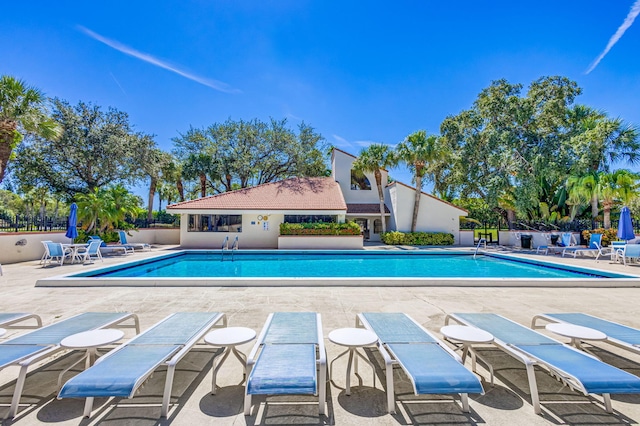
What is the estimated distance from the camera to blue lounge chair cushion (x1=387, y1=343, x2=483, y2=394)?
8.59ft

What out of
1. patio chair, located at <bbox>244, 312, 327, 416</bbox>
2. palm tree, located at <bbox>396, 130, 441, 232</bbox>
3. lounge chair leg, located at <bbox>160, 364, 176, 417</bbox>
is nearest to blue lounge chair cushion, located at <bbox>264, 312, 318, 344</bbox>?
patio chair, located at <bbox>244, 312, 327, 416</bbox>

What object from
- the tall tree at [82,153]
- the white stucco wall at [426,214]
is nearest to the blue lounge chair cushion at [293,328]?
the white stucco wall at [426,214]

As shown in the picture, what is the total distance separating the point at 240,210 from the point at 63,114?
1633 cm

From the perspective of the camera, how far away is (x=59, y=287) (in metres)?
8.17

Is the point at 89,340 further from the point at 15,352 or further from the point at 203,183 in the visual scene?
the point at 203,183

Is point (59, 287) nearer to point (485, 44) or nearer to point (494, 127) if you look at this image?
point (485, 44)

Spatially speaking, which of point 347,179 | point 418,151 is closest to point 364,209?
point 347,179

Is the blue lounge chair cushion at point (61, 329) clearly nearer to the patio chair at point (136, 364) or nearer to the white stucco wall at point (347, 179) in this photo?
the patio chair at point (136, 364)

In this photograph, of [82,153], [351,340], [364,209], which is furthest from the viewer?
[364,209]

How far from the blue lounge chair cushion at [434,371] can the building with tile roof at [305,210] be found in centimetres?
1713

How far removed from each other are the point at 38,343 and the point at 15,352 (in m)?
0.22

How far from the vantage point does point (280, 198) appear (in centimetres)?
2281

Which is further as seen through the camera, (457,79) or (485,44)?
(457,79)

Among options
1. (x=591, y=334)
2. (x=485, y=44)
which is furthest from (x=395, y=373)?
(x=485, y=44)
